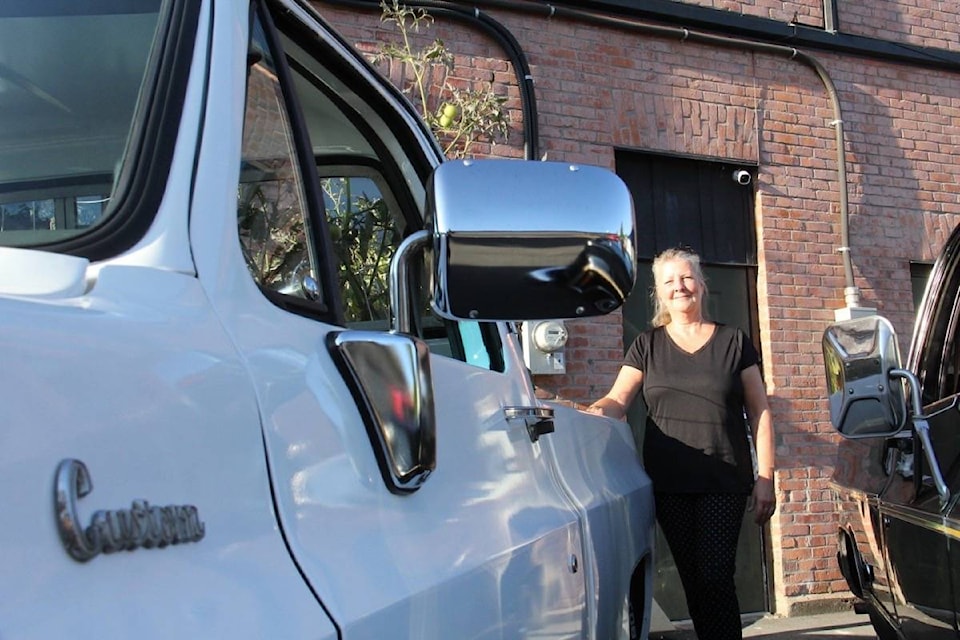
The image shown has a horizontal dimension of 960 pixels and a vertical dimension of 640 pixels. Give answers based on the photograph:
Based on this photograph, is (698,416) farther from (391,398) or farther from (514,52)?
(514,52)

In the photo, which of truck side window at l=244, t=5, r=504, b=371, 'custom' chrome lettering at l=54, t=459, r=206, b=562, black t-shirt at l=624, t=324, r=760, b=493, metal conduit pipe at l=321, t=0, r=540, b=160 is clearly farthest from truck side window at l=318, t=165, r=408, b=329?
metal conduit pipe at l=321, t=0, r=540, b=160

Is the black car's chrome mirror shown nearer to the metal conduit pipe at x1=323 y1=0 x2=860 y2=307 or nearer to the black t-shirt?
the black t-shirt

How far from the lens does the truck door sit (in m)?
1.02

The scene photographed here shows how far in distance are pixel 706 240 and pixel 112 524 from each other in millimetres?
7196

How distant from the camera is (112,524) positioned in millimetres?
725

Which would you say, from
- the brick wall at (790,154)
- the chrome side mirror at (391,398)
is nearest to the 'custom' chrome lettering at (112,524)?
the chrome side mirror at (391,398)

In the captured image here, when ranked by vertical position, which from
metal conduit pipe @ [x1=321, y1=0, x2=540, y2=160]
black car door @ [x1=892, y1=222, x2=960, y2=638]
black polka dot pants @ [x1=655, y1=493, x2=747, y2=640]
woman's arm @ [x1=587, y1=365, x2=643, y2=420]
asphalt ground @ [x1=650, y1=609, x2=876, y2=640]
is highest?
metal conduit pipe @ [x1=321, y1=0, x2=540, y2=160]

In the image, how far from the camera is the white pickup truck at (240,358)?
72 centimetres

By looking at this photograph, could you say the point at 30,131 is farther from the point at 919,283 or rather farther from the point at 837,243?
the point at 919,283

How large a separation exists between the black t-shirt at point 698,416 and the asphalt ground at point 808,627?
10.0ft

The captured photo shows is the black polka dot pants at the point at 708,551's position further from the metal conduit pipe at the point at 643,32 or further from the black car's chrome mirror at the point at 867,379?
the metal conduit pipe at the point at 643,32

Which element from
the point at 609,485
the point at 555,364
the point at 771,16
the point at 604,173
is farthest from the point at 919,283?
the point at 604,173

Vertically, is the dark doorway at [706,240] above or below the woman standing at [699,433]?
above

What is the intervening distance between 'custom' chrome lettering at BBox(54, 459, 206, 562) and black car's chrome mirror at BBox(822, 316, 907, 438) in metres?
2.11
